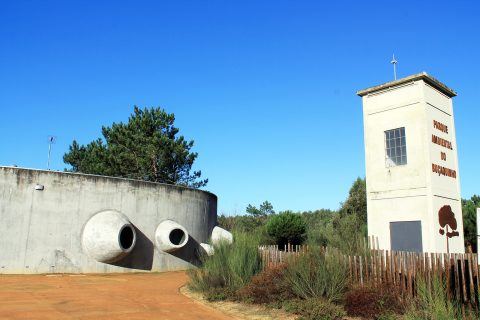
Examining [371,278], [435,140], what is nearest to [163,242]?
[371,278]

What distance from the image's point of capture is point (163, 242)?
16719 millimetres

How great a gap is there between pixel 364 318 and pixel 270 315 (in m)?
1.89

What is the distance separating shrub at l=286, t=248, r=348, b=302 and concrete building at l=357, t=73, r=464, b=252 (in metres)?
5.03

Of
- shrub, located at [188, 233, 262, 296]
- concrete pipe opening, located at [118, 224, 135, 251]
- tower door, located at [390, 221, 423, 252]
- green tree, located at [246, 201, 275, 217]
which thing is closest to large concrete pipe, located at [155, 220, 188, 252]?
concrete pipe opening, located at [118, 224, 135, 251]

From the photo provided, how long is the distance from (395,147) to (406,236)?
10.1ft

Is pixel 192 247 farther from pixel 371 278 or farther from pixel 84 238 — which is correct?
pixel 371 278

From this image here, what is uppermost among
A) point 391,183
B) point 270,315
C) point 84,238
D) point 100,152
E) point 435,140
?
point 100,152

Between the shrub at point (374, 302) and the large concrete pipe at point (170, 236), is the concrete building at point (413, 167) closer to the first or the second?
the shrub at point (374, 302)

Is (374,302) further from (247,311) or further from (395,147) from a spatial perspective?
(395,147)

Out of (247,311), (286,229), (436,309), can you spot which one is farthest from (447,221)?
(286,229)

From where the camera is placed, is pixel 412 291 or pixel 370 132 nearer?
pixel 412 291

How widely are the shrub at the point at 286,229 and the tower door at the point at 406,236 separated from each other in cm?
1006

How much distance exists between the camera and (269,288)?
9.41 m

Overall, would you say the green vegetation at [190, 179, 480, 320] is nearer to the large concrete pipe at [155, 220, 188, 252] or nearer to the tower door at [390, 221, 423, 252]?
the tower door at [390, 221, 423, 252]
